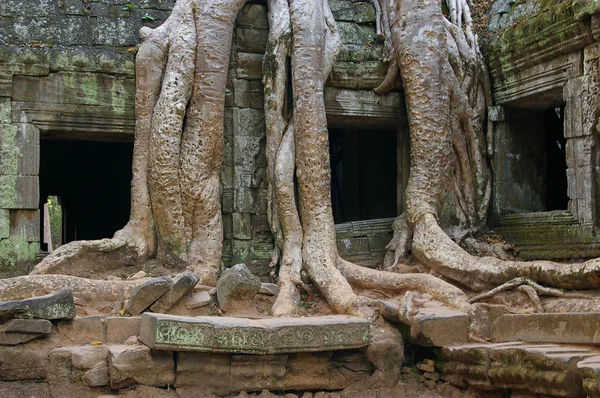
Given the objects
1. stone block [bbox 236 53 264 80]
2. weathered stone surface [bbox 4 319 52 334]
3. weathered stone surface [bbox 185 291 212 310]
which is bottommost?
weathered stone surface [bbox 4 319 52 334]

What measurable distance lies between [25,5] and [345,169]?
199 inches

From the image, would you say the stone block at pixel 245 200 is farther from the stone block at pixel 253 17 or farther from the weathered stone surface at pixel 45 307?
the weathered stone surface at pixel 45 307

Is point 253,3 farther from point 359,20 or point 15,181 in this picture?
point 15,181

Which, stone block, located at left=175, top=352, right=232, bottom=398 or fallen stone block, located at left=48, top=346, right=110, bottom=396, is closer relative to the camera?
fallen stone block, located at left=48, top=346, right=110, bottom=396

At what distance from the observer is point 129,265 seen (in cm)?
677

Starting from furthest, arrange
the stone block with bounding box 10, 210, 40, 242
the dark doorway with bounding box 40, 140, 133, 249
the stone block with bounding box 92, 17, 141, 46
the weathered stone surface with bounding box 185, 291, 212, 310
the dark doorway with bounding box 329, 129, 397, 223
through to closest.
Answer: the dark doorway with bounding box 40, 140, 133, 249
the dark doorway with bounding box 329, 129, 397, 223
the stone block with bounding box 92, 17, 141, 46
the stone block with bounding box 10, 210, 40, 242
the weathered stone surface with bounding box 185, 291, 212, 310

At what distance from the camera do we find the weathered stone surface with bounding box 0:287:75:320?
5.20 m

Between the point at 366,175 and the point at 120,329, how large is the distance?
17.1ft

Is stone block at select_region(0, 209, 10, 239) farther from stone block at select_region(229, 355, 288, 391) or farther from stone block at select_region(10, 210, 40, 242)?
stone block at select_region(229, 355, 288, 391)

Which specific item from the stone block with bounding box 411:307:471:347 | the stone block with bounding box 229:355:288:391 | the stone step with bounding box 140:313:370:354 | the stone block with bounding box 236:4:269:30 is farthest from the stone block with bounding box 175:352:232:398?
the stone block with bounding box 236:4:269:30

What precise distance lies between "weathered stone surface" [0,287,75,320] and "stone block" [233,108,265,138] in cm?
251

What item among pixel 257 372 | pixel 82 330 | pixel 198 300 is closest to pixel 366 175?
pixel 198 300

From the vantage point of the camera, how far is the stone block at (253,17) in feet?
24.7

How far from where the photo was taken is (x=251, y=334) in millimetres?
5281
